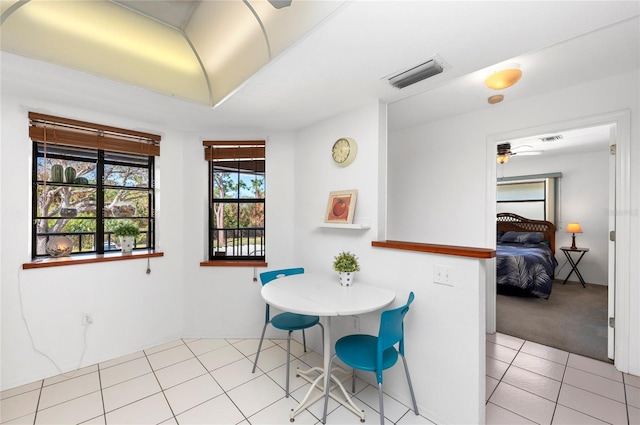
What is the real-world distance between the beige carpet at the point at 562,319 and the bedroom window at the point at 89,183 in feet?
14.6

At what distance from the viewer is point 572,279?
17.6ft

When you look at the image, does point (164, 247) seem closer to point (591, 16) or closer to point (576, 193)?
point (591, 16)

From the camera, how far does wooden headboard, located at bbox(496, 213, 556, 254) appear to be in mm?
5660

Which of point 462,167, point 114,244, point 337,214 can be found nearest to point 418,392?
point 337,214

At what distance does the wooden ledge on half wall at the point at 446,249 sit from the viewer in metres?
1.62

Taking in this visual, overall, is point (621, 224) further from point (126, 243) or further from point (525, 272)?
point (126, 243)

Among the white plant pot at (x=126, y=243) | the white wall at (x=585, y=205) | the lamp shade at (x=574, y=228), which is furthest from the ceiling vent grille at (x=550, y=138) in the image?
the white plant pot at (x=126, y=243)

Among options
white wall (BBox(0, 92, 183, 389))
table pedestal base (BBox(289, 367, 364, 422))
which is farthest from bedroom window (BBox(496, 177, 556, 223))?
white wall (BBox(0, 92, 183, 389))

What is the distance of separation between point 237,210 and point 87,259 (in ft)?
4.75

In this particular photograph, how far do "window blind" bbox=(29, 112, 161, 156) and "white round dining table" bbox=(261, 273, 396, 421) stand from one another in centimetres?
206

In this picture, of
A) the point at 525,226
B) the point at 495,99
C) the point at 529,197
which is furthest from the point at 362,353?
the point at 529,197

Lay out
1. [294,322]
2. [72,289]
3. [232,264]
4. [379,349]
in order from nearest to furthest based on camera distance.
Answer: [379,349], [294,322], [72,289], [232,264]

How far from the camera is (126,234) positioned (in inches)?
107

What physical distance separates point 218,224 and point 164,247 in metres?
0.61
